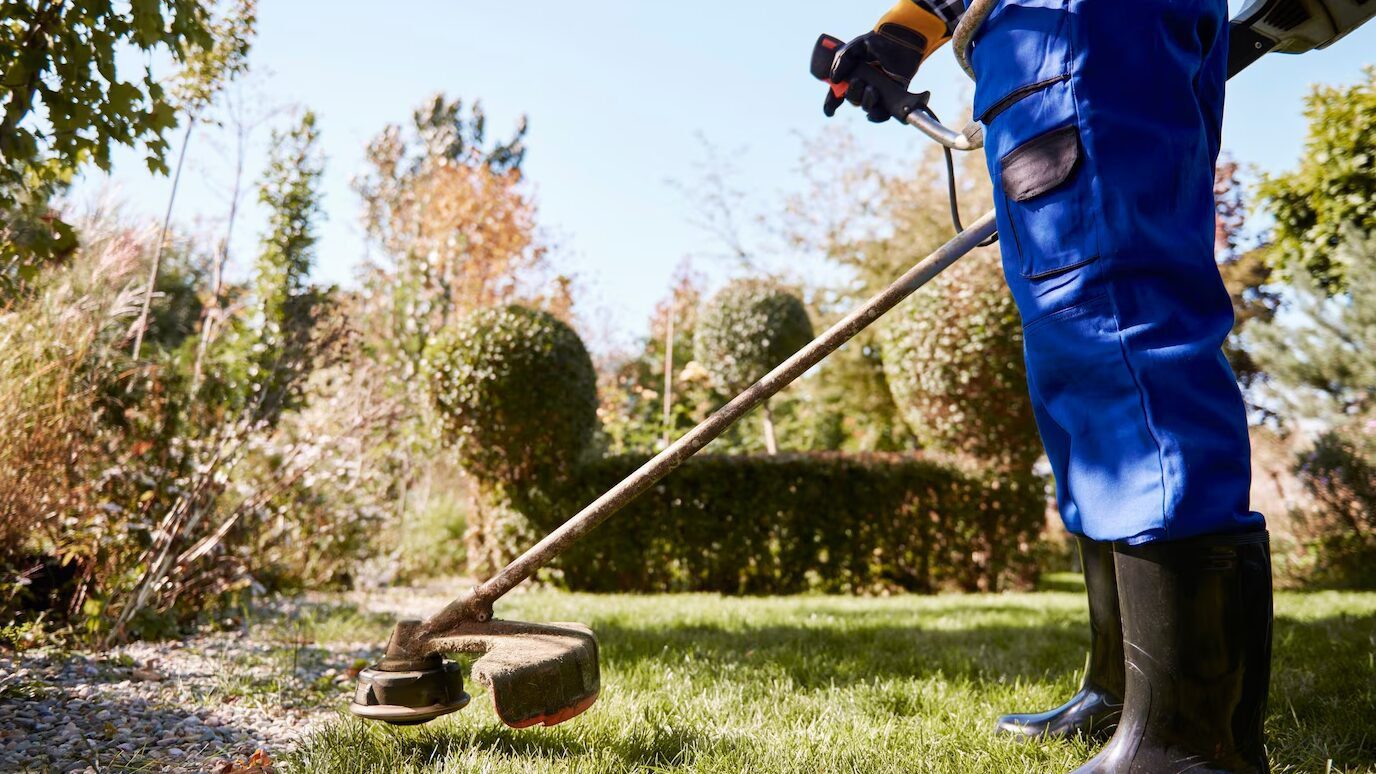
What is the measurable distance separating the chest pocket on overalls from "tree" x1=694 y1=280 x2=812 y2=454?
892 cm

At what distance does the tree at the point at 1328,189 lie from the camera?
653 centimetres

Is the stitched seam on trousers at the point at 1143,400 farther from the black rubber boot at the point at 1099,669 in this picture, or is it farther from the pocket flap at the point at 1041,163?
the black rubber boot at the point at 1099,669

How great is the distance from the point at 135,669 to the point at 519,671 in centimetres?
197

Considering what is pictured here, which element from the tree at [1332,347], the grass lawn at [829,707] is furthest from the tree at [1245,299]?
the grass lawn at [829,707]

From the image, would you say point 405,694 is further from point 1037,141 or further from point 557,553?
point 1037,141

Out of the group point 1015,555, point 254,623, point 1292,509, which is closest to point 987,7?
point 254,623

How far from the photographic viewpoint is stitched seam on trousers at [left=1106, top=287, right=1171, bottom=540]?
114 centimetres

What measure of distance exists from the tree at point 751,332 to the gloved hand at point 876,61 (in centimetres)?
835

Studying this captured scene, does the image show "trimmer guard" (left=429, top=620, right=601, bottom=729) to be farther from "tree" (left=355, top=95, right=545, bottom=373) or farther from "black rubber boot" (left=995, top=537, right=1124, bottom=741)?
"tree" (left=355, top=95, right=545, bottom=373)

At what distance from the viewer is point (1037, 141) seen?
127cm

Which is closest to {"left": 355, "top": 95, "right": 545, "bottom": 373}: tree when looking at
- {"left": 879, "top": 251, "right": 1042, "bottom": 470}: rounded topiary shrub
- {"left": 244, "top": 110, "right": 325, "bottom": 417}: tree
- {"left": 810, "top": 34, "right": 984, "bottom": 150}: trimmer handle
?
{"left": 244, "top": 110, "right": 325, "bottom": 417}: tree

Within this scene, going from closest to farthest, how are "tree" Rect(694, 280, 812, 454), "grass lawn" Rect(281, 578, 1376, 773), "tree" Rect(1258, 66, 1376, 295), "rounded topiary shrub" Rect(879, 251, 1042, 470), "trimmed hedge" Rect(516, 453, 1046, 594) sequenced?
1. "grass lawn" Rect(281, 578, 1376, 773)
2. "trimmed hedge" Rect(516, 453, 1046, 594)
3. "tree" Rect(1258, 66, 1376, 295)
4. "rounded topiary shrub" Rect(879, 251, 1042, 470)
5. "tree" Rect(694, 280, 812, 454)

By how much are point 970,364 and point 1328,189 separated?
3184 millimetres

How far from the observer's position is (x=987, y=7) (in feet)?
4.58
